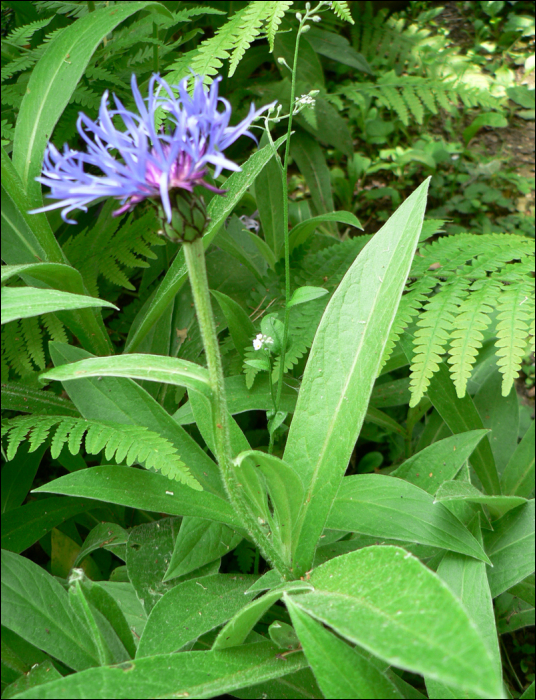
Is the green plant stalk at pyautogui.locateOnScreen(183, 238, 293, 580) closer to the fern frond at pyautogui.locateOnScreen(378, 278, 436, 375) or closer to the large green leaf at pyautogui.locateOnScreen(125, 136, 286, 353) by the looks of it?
the large green leaf at pyautogui.locateOnScreen(125, 136, 286, 353)

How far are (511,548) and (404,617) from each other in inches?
24.9

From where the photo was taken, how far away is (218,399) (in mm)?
917

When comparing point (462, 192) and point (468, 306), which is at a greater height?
point (468, 306)

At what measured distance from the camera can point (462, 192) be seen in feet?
10.5

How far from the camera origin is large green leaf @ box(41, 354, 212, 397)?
88cm

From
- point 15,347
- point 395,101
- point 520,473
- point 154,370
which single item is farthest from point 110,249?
point 395,101

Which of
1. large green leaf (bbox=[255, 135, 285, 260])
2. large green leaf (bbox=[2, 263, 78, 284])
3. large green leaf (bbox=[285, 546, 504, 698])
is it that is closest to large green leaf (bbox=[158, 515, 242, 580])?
large green leaf (bbox=[285, 546, 504, 698])

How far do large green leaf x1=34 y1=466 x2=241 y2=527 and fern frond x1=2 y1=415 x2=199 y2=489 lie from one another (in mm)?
57

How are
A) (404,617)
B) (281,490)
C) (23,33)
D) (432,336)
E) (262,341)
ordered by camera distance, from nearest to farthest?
(404,617) → (281,490) → (262,341) → (432,336) → (23,33)

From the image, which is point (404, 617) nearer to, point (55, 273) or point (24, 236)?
point (55, 273)

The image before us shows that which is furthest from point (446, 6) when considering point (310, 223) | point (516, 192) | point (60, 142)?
point (60, 142)

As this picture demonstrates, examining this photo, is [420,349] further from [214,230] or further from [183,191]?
[183,191]

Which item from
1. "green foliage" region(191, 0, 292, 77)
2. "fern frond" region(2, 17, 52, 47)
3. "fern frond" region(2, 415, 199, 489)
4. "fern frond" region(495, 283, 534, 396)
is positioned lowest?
"fern frond" region(495, 283, 534, 396)

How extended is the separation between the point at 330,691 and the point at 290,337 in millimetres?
843
